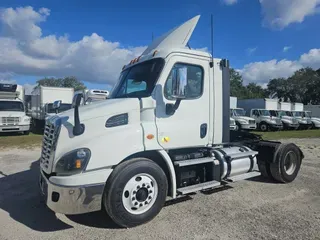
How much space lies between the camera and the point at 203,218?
4281 millimetres

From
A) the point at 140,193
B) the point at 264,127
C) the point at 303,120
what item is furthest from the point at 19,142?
the point at 303,120

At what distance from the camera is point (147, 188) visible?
4.06 m

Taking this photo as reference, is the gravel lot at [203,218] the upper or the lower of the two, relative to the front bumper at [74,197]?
lower

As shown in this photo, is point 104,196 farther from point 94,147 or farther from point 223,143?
point 223,143

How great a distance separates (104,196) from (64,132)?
1059 millimetres

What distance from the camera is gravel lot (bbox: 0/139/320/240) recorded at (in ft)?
12.3

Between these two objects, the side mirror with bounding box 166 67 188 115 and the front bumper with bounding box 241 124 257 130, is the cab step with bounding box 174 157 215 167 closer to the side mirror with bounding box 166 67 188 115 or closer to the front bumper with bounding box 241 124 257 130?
the side mirror with bounding box 166 67 188 115

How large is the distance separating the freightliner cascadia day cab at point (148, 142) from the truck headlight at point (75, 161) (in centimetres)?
1

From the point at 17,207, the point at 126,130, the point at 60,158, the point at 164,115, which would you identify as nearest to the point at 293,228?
the point at 164,115

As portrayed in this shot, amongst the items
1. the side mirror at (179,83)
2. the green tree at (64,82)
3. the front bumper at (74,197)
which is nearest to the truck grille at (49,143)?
the front bumper at (74,197)

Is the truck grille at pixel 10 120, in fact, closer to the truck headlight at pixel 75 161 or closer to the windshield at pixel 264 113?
the truck headlight at pixel 75 161

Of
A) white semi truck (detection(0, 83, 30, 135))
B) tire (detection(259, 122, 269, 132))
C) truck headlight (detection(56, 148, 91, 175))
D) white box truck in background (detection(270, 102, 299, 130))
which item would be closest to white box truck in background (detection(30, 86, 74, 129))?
white semi truck (detection(0, 83, 30, 135))

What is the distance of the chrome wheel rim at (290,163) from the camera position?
656 cm

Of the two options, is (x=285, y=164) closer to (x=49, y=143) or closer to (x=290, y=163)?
(x=290, y=163)
